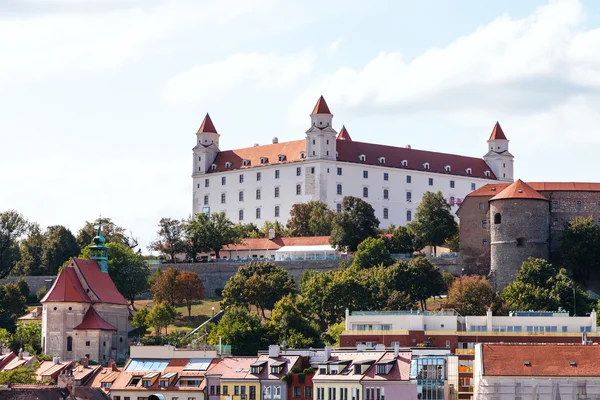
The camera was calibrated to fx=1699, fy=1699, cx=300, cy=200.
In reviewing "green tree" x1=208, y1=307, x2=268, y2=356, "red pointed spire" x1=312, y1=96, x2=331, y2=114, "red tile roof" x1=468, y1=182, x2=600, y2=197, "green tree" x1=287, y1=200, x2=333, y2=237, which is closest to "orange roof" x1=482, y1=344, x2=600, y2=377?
"green tree" x1=208, y1=307, x2=268, y2=356

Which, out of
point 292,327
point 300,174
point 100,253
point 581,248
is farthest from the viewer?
point 300,174

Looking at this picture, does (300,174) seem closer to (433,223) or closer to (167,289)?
(433,223)

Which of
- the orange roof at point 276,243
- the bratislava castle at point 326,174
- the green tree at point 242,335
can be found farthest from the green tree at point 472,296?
the bratislava castle at point 326,174

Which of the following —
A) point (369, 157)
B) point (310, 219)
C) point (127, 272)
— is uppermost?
point (369, 157)

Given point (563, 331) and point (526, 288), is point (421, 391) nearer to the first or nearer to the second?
point (563, 331)

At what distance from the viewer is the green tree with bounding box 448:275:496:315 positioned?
101856mm

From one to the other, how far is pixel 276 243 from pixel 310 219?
530cm

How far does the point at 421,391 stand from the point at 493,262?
125ft

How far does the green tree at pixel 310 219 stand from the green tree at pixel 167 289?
17.7 m

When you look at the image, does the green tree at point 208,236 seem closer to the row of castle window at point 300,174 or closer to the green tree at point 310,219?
the green tree at point 310,219

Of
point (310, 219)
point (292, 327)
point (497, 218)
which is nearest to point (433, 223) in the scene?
point (497, 218)

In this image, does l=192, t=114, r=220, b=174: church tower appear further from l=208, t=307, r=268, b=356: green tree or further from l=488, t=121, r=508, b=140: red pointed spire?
l=208, t=307, r=268, b=356: green tree

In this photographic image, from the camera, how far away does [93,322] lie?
336 ft

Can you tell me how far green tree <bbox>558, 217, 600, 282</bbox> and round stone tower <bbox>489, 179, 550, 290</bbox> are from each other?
4.88 ft
